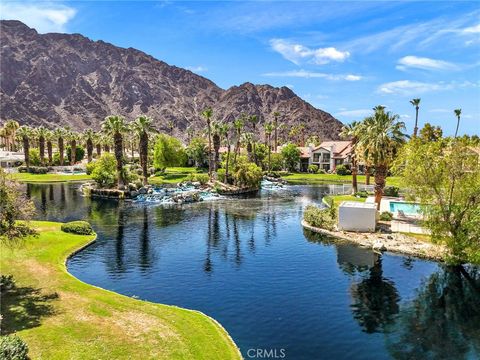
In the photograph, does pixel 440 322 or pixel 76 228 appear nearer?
pixel 440 322

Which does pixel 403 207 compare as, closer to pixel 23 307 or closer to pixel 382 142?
pixel 382 142

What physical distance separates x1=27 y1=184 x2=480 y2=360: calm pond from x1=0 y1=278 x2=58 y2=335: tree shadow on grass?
6.22 meters

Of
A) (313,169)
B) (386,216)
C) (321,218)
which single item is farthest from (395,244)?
(313,169)

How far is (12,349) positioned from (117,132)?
249 feet

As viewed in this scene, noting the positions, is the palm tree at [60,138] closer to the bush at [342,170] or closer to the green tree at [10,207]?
the bush at [342,170]

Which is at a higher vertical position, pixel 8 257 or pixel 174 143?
pixel 174 143

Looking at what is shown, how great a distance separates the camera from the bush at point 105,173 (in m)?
94.8

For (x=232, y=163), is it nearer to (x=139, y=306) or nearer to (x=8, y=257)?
(x=8, y=257)

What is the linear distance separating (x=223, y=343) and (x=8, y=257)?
80.4 feet

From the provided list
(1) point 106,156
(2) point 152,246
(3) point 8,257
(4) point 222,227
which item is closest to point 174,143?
(1) point 106,156

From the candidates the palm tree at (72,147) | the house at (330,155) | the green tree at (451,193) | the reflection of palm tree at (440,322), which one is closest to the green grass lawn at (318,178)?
the house at (330,155)

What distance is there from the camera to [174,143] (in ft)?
457

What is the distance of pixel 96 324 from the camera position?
26.2 meters

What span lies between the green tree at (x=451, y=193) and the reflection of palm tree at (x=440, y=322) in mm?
3428
